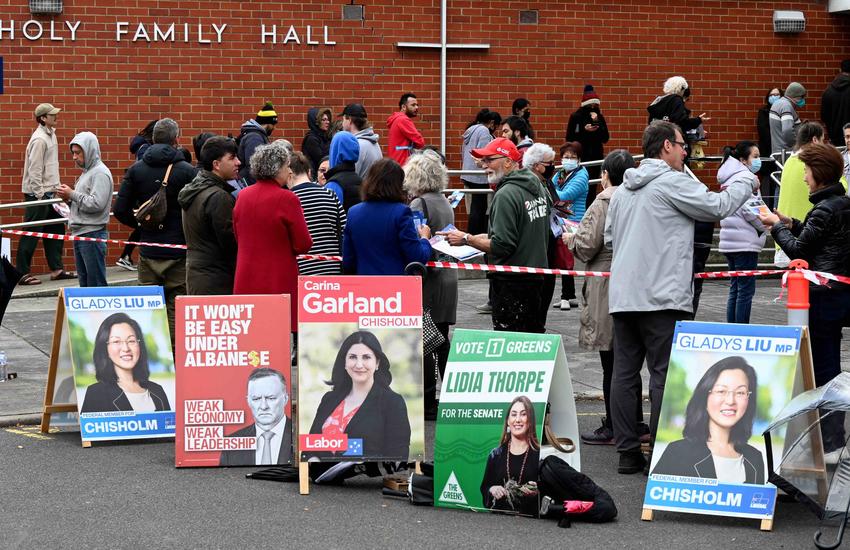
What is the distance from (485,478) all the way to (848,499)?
184 cm

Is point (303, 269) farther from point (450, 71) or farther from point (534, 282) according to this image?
point (450, 71)

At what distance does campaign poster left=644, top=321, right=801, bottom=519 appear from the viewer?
23.2 feet

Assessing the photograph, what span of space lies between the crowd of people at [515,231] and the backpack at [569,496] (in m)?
1.13

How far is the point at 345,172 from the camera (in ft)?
39.0

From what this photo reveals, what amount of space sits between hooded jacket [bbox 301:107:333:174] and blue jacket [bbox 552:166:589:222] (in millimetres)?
4091

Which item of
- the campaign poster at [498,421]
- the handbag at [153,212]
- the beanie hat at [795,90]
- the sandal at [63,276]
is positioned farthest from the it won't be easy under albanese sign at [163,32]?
the campaign poster at [498,421]

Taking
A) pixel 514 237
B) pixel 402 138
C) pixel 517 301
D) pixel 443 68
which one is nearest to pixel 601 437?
pixel 517 301

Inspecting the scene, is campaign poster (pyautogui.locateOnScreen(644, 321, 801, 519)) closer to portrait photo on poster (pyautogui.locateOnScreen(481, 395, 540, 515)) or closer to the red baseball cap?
portrait photo on poster (pyautogui.locateOnScreen(481, 395, 540, 515))

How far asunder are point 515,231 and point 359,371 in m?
1.90

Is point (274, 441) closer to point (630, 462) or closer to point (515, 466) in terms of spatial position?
point (515, 466)

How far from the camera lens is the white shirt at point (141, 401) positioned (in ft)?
29.6

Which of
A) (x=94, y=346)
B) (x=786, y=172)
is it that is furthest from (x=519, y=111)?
(x=94, y=346)

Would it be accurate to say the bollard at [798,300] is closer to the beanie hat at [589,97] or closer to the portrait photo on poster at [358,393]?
the portrait photo on poster at [358,393]

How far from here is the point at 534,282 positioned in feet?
30.6
